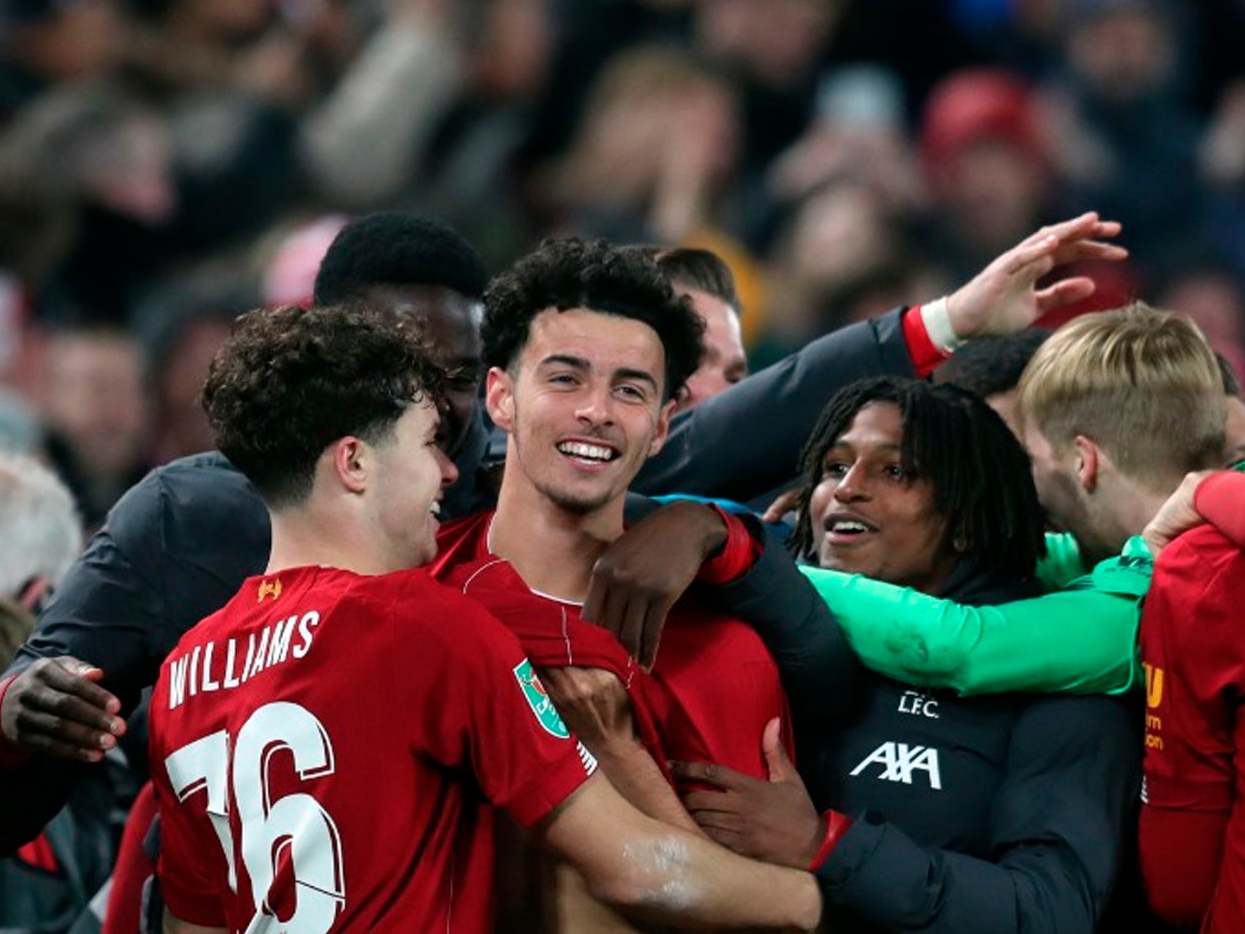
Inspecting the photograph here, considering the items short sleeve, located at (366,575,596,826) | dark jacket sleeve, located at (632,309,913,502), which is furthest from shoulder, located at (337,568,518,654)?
dark jacket sleeve, located at (632,309,913,502)

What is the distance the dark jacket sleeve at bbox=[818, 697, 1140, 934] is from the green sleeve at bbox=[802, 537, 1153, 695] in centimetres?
8

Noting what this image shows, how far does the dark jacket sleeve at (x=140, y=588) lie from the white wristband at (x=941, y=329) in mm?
1265

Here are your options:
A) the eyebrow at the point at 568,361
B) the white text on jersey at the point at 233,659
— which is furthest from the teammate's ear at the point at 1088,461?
the white text on jersey at the point at 233,659

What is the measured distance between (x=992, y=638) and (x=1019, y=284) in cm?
81

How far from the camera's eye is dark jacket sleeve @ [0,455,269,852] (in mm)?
4023

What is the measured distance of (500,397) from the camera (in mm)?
3926

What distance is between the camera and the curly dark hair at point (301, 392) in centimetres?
359

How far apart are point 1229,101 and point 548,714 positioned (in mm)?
7602

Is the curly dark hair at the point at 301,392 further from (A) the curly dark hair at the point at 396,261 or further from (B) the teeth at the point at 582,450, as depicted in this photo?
(A) the curly dark hair at the point at 396,261

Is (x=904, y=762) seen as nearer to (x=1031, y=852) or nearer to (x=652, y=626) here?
(x=1031, y=852)

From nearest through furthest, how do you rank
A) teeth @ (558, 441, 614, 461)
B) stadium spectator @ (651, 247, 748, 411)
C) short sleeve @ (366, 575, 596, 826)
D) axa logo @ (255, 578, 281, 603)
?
1. short sleeve @ (366, 575, 596, 826)
2. axa logo @ (255, 578, 281, 603)
3. teeth @ (558, 441, 614, 461)
4. stadium spectator @ (651, 247, 748, 411)

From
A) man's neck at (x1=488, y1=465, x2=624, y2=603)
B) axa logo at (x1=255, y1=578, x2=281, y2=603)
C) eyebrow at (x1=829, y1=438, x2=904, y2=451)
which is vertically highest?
eyebrow at (x1=829, y1=438, x2=904, y2=451)

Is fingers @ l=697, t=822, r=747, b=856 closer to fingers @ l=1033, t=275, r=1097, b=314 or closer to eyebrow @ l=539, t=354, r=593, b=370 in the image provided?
eyebrow @ l=539, t=354, r=593, b=370

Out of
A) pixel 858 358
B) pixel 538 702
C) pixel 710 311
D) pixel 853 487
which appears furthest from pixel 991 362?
pixel 538 702
